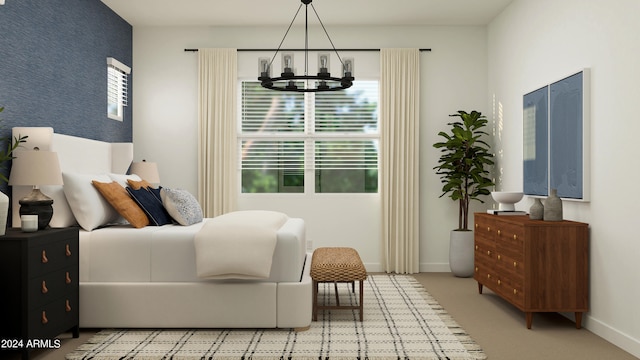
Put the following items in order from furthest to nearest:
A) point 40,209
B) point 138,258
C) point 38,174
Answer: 1. point 138,258
2. point 38,174
3. point 40,209

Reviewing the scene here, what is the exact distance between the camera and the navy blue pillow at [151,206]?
412cm

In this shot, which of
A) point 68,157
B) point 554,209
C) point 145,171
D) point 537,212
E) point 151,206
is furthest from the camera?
point 145,171

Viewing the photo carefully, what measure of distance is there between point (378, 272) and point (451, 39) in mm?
2891

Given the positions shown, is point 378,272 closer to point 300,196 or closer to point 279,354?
point 300,196

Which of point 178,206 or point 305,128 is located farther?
point 305,128

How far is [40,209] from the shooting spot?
336cm

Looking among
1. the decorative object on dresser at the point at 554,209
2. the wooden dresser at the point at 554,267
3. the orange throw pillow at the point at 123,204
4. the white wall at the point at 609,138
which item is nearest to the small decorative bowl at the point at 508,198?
the white wall at the point at 609,138

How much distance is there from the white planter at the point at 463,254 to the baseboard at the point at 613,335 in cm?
200

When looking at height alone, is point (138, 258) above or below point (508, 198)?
below

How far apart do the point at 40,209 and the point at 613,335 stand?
3.78 metres

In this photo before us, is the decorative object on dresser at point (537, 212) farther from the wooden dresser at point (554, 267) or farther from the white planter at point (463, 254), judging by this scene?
the white planter at point (463, 254)

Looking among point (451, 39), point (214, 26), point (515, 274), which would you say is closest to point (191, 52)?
point (214, 26)

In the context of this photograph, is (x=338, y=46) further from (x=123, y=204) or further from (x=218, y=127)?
(x=123, y=204)

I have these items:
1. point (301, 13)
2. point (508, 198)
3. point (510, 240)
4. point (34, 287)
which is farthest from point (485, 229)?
point (34, 287)
